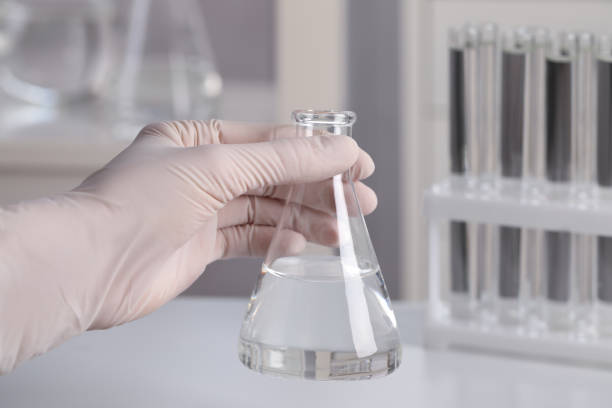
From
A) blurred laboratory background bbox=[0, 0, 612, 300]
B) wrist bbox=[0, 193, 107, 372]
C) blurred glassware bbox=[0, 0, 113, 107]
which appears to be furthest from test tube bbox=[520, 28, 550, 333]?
blurred glassware bbox=[0, 0, 113, 107]

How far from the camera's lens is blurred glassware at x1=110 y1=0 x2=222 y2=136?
4.38ft

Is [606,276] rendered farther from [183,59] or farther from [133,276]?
[183,59]

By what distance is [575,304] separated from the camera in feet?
2.07

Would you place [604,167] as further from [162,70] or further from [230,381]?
[162,70]

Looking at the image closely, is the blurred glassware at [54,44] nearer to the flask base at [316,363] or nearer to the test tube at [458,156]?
the test tube at [458,156]

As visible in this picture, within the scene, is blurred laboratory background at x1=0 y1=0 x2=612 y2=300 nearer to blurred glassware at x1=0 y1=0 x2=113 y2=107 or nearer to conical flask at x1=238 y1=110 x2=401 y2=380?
blurred glassware at x1=0 y1=0 x2=113 y2=107

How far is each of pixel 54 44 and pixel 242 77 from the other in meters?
0.40

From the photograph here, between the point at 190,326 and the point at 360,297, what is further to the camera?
the point at 190,326

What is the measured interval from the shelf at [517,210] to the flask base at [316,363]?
0.61 feet

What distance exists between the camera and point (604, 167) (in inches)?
24.0

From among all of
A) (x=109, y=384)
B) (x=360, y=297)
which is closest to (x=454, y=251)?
(x=360, y=297)

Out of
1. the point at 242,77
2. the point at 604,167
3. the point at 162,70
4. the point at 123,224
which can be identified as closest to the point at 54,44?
the point at 162,70

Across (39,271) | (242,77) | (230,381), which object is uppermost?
(242,77)

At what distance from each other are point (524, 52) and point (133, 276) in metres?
0.35
